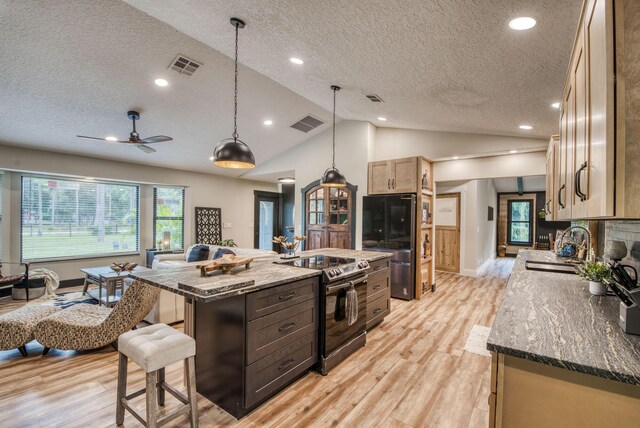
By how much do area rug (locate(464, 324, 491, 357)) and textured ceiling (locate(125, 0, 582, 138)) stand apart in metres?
2.41

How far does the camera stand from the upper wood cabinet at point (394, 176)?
198 inches

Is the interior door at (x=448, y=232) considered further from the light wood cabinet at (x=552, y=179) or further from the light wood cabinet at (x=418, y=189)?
the light wood cabinet at (x=552, y=179)

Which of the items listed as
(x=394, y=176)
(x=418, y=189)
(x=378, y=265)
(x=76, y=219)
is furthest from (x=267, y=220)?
(x=378, y=265)

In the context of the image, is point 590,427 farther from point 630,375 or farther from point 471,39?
point 471,39

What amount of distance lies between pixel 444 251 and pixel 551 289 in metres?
5.78

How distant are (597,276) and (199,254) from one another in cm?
511

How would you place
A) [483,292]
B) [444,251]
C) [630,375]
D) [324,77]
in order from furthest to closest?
1. [444,251]
2. [483,292]
3. [324,77]
4. [630,375]

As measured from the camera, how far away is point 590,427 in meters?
0.99

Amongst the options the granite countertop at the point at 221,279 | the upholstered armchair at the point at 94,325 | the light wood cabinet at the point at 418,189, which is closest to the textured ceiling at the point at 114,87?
the light wood cabinet at the point at 418,189

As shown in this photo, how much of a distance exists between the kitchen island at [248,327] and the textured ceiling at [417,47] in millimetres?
1995

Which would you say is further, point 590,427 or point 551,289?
point 551,289

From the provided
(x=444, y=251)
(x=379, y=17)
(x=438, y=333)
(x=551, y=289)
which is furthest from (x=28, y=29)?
(x=444, y=251)

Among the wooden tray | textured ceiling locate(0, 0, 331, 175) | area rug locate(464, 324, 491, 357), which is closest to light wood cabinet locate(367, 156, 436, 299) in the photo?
area rug locate(464, 324, 491, 357)

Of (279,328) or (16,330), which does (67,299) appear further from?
(279,328)
